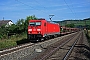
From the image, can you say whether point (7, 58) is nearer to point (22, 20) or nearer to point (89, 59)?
point (89, 59)

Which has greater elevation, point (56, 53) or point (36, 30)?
point (36, 30)

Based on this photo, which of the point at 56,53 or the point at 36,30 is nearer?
the point at 56,53

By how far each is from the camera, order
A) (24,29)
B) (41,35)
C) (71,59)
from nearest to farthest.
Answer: (71,59), (41,35), (24,29)

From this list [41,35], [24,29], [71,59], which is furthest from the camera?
[24,29]

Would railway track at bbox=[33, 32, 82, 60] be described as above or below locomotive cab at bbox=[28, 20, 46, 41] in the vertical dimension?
below

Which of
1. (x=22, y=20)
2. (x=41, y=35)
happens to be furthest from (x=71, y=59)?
(x=22, y=20)

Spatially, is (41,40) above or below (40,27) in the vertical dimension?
below

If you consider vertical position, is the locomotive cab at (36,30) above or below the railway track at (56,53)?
above

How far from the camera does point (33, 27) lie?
2750cm

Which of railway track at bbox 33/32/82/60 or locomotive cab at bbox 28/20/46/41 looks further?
locomotive cab at bbox 28/20/46/41

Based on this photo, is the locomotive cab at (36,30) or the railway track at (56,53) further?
the locomotive cab at (36,30)

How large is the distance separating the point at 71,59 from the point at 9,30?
138ft

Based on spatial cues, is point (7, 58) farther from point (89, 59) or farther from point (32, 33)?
point (32, 33)

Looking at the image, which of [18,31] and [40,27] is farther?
[18,31]
